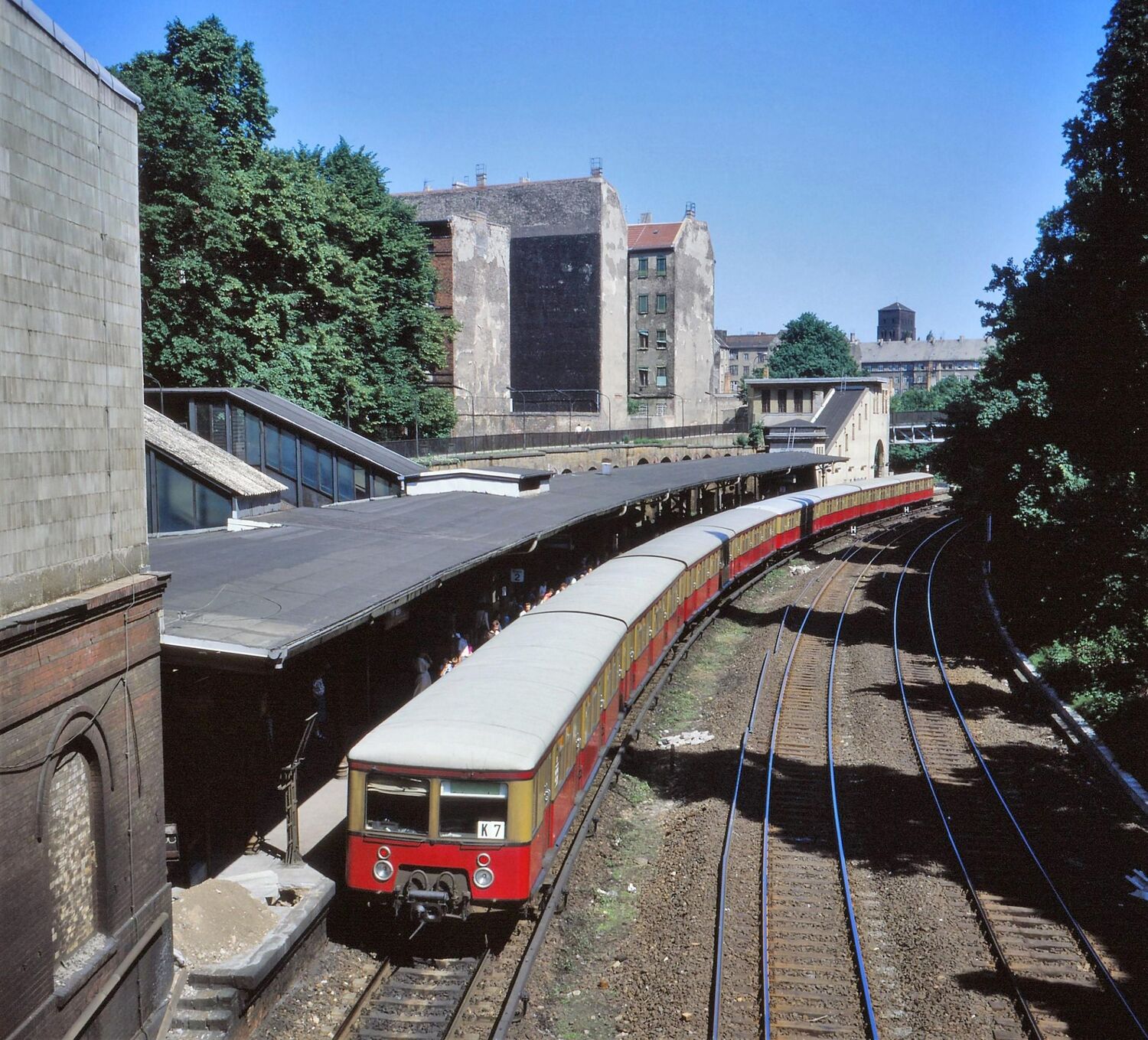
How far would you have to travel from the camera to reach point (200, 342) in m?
28.9

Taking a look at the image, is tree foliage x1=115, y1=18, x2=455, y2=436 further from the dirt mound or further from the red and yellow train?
the dirt mound

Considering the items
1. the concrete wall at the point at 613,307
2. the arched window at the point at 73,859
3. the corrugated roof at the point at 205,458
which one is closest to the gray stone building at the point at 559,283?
the concrete wall at the point at 613,307

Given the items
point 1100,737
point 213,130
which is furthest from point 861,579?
point 213,130

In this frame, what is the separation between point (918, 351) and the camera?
148 meters

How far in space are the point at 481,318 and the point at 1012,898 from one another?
140ft

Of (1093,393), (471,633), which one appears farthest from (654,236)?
(471,633)

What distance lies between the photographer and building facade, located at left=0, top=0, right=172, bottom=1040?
7.55m

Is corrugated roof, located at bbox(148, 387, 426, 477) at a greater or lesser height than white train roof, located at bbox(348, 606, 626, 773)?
greater

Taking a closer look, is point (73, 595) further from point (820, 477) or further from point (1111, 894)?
point (820, 477)

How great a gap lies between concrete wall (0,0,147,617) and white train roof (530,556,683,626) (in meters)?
7.98

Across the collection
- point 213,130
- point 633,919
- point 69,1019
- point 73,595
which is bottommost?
point 633,919

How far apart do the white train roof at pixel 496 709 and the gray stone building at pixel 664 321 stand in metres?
57.8

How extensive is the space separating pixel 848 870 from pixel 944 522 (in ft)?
146

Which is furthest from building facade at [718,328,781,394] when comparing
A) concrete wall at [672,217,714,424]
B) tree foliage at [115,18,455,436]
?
tree foliage at [115,18,455,436]
